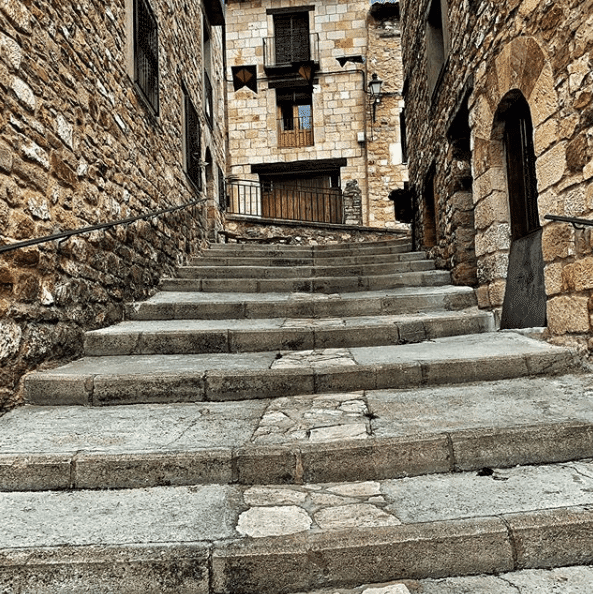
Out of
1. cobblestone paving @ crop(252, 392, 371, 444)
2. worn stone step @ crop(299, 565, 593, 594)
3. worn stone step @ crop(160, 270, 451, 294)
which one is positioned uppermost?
worn stone step @ crop(160, 270, 451, 294)

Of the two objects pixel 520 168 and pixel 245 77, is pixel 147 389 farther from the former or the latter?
pixel 245 77

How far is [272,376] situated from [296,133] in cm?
1387

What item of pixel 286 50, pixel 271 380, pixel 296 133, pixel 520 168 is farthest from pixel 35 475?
pixel 286 50

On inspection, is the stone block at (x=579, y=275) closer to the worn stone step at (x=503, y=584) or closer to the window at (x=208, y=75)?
the worn stone step at (x=503, y=584)

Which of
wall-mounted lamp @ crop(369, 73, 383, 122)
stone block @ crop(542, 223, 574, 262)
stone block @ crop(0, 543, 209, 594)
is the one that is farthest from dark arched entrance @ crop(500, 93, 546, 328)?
wall-mounted lamp @ crop(369, 73, 383, 122)

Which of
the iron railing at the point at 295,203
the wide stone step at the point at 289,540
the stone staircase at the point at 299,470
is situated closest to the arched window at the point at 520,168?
the stone staircase at the point at 299,470

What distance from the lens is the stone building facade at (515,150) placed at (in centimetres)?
297

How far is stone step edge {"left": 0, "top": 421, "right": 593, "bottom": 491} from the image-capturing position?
2.11 m

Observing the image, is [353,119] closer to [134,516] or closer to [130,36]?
[130,36]

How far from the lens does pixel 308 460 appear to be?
2135 millimetres

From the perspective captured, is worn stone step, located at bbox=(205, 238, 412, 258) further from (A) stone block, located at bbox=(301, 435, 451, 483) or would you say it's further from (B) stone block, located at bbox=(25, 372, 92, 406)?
(A) stone block, located at bbox=(301, 435, 451, 483)

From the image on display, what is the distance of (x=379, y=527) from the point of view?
170 cm

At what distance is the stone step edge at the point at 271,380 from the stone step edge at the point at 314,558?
1.44 metres

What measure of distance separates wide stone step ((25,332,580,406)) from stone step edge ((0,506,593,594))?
4.72 ft
